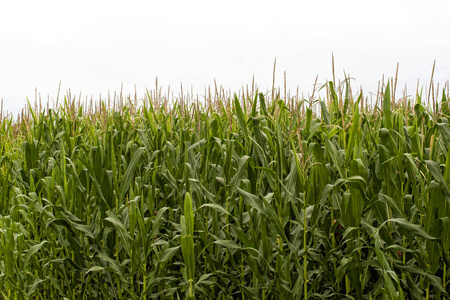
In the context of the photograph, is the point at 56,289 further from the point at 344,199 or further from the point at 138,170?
the point at 344,199

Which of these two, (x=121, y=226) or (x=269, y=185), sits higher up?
(x=269, y=185)

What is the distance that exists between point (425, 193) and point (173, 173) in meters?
2.10

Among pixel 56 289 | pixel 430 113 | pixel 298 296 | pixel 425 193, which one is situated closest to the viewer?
pixel 425 193

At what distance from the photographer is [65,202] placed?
3889 millimetres

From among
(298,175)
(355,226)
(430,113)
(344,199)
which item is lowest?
(355,226)

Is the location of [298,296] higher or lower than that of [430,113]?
lower

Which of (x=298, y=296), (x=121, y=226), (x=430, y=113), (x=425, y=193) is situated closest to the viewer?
(x=425, y=193)

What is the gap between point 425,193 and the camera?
287cm

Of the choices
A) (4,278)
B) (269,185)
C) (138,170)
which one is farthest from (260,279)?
(4,278)

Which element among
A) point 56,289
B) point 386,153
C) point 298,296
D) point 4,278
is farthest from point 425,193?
point 4,278

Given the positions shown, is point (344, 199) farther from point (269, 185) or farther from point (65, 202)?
point (65, 202)

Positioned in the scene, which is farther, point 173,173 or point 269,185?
point 173,173

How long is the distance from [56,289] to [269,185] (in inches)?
91.2

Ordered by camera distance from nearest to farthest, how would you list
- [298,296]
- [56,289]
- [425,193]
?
1. [425,193]
2. [298,296]
3. [56,289]
